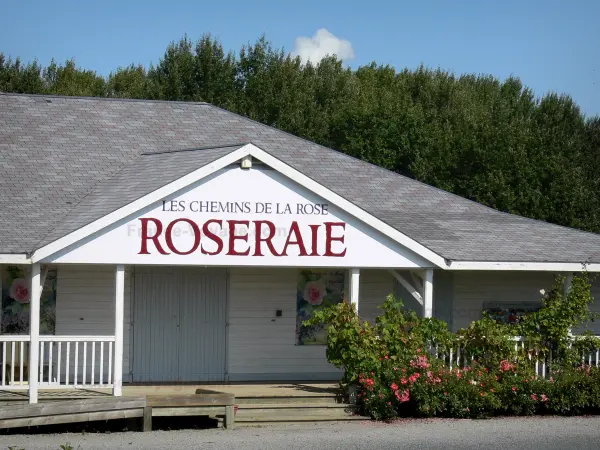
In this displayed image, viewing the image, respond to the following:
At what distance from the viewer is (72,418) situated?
16.3 m

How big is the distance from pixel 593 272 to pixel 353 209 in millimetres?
5390

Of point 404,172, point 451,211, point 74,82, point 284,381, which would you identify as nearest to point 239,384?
point 284,381

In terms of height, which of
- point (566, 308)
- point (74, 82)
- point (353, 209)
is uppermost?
point (74, 82)

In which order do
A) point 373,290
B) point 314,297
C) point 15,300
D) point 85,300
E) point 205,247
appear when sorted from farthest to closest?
point 373,290 → point 314,297 → point 85,300 → point 15,300 → point 205,247

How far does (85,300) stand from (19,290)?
1.21 meters

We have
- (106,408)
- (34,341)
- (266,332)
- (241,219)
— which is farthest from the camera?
(266,332)

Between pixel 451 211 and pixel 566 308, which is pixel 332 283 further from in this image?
pixel 566 308

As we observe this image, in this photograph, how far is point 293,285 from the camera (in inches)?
833

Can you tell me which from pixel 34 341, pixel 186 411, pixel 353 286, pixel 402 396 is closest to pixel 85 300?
pixel 34 341

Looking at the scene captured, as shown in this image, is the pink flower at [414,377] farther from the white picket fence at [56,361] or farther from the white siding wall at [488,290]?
the white picket fence at [56,361]

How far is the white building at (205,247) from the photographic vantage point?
58.6 feet

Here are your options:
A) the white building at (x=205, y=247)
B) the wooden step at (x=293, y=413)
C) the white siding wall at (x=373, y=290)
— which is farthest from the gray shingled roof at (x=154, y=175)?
the wooden step at (x=293, y=413)

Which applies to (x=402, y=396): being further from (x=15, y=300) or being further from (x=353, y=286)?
(x=15, y=300)

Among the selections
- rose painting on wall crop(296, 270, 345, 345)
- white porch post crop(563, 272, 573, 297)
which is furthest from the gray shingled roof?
rose painting on wall crop(296, 270, 345, 345)
